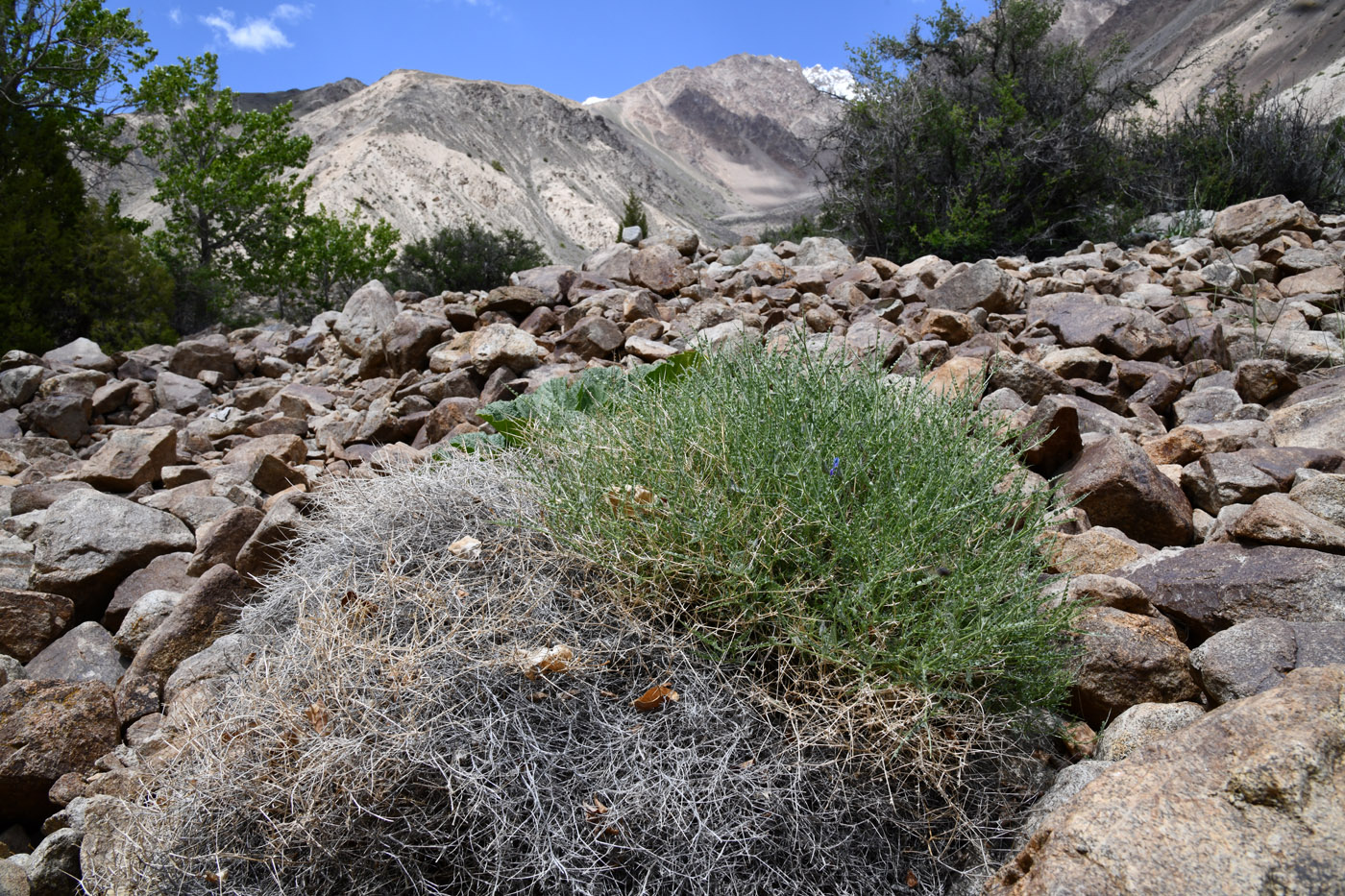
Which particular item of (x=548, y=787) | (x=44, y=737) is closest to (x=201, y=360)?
(x=44, y=737)

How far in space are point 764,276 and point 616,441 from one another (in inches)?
166

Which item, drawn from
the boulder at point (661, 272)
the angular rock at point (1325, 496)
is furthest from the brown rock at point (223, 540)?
the boulder at point (661, 272)

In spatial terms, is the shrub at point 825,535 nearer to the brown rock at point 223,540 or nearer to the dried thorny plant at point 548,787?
the dried thorny plant at point 548,787

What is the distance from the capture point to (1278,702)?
1280 mm

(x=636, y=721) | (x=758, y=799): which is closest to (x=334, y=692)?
(x=636, y=721)

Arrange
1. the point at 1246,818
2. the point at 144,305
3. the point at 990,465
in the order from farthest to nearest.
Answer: the point at 144,305
the point at 990,465
the point at 1246,818

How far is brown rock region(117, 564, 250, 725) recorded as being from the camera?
242cm

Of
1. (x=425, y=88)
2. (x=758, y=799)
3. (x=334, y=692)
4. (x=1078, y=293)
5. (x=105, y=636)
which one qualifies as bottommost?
(x=105, y=636)

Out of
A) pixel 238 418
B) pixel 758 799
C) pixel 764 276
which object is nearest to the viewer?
pixel 758 799

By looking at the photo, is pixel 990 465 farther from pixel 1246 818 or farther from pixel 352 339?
pixel 352 339

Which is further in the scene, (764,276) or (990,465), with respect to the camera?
(764,276)

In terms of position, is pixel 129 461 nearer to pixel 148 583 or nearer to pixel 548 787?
pixel 148 583

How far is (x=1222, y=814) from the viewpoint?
118 centimetres

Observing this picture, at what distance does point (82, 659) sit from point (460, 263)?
847cm
